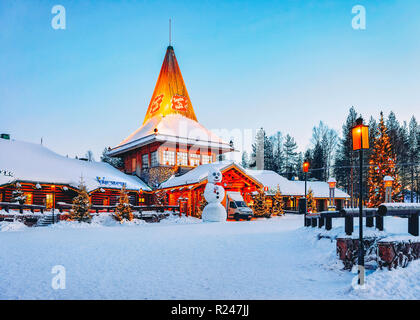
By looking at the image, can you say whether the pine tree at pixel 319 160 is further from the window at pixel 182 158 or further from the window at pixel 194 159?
the window at pixel 182 158

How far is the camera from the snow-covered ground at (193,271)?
574 centimetres

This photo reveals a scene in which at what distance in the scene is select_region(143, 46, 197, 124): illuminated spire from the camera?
112 ft

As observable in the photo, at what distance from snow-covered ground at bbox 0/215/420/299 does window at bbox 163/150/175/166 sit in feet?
62.9

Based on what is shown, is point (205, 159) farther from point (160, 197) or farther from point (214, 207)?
point (214, 207)

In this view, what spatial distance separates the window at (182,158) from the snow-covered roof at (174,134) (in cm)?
148

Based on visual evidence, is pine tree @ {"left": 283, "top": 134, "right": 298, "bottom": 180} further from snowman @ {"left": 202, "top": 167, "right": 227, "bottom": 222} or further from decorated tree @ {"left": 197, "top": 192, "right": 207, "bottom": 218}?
snowman @ {"left": 202, "top": 167, "right": 227, "bottom": 222}

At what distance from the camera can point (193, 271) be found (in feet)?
24.2

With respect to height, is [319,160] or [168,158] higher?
[319,160]

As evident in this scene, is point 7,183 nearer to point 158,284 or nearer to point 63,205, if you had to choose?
point 63,205

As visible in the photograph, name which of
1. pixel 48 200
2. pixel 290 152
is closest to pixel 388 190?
pixel 48 200

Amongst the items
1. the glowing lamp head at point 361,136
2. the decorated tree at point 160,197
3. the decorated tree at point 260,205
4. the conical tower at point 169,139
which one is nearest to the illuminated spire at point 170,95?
the conical tower at point 169,139

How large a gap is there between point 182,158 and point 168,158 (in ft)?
5.13

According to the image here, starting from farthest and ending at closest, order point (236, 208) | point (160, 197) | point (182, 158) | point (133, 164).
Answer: point (133, 164) → point (182, 158) → point (160, 197) → point (236, 208)

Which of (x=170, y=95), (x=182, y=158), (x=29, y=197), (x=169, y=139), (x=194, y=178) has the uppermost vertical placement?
(x=170, y=95)
